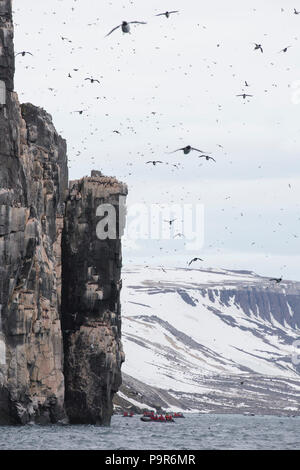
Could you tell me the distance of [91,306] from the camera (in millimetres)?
175250

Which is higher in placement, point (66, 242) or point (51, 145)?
point (51, 145)

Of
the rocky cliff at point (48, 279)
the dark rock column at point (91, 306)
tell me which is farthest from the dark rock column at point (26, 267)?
the dark rock column at point (91, 306)

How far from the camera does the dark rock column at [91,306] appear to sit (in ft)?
570

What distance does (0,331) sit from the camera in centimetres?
15738

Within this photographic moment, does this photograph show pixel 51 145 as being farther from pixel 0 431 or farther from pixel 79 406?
pixel 0 431

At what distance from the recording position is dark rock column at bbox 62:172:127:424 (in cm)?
17375

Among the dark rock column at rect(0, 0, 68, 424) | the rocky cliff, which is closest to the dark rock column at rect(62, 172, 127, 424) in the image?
the rocky cliff

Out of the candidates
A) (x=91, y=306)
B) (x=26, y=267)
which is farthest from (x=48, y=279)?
(x=91, y=306)

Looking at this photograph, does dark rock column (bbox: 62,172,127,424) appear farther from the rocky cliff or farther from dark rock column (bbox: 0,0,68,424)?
dark rock column (bbox: 0,0,68,424)

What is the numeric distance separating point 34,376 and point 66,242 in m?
26.0

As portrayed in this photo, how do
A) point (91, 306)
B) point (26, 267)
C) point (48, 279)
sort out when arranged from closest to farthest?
point (26, 267) < point (48, 279) < point (91, 306)

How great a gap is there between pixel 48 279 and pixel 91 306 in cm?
909

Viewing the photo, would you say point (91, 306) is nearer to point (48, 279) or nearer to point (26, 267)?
point (48, 279)
